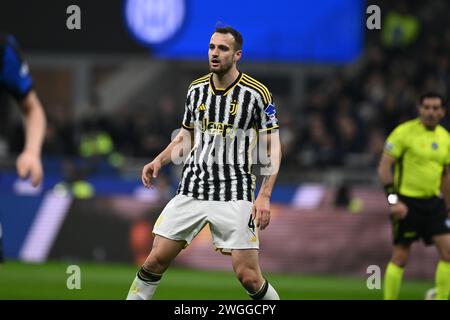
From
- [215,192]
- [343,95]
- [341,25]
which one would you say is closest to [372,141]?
[343,95]

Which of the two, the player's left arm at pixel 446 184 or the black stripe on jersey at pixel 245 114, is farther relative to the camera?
the player's left arm at pixel 446 184

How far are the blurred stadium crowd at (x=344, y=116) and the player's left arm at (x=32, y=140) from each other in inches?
457

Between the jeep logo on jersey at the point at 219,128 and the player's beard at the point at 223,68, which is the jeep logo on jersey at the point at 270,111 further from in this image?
the player's beard at the point at 223,68

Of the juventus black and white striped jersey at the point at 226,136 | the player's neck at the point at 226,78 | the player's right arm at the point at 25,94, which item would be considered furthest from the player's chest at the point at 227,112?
the player's right arm at the point at 25,94

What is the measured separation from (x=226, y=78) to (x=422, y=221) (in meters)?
3.29

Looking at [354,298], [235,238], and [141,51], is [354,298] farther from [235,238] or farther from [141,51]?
[141,51]

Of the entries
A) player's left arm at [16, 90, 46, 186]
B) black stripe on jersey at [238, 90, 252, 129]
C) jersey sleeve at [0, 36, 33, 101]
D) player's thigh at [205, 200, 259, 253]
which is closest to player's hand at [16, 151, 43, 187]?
player's left arm at [16, 90, 46, 186]

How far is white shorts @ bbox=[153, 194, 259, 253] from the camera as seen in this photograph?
775cm

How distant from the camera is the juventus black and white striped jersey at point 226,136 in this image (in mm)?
7848

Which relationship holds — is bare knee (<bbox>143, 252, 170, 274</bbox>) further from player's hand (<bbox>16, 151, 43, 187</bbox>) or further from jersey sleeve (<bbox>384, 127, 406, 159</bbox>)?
jersey sleeve (<bbox>384, 127, 406, 159</bbox>)

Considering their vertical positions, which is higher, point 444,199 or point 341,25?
point 341,25

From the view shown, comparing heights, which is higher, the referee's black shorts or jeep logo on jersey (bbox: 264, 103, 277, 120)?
jeep logo on jersey (bbox: 264, 103, 277, 120)

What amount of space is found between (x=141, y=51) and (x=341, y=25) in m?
3.80

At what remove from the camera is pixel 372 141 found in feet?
57.5
